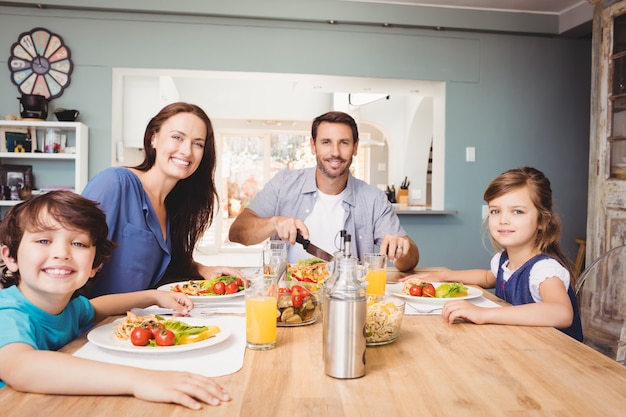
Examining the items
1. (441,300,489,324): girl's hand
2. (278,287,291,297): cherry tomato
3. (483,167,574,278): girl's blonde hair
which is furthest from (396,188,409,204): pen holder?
(278,287,291,297): cherry tomato

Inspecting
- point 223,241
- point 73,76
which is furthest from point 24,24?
point 223,241

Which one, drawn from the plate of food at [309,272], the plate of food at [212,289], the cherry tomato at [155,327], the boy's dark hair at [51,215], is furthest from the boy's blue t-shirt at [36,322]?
→ the plate of food at [309,272]

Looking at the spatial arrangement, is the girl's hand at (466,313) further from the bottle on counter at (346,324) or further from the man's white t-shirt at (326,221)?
the man's white t-shirt at (326,221)

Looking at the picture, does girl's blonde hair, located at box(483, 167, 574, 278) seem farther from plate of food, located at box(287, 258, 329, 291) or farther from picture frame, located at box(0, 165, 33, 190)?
picture frame, located at box(0, 165, 33, 190)

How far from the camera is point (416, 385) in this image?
96 cm

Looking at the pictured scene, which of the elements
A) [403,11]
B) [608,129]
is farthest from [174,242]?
[403,11]

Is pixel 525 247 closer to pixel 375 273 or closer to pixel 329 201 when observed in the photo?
pixel 375 273

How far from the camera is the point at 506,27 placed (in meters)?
4.50

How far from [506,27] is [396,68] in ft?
3.39

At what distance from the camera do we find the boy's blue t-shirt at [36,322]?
100 cm

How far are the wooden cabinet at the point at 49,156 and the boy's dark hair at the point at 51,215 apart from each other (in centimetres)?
297

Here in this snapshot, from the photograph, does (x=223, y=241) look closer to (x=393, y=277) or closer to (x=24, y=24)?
(x=24, y=24)

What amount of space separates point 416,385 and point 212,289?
0.88m

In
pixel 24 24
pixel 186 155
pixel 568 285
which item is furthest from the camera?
pixel 24 24
